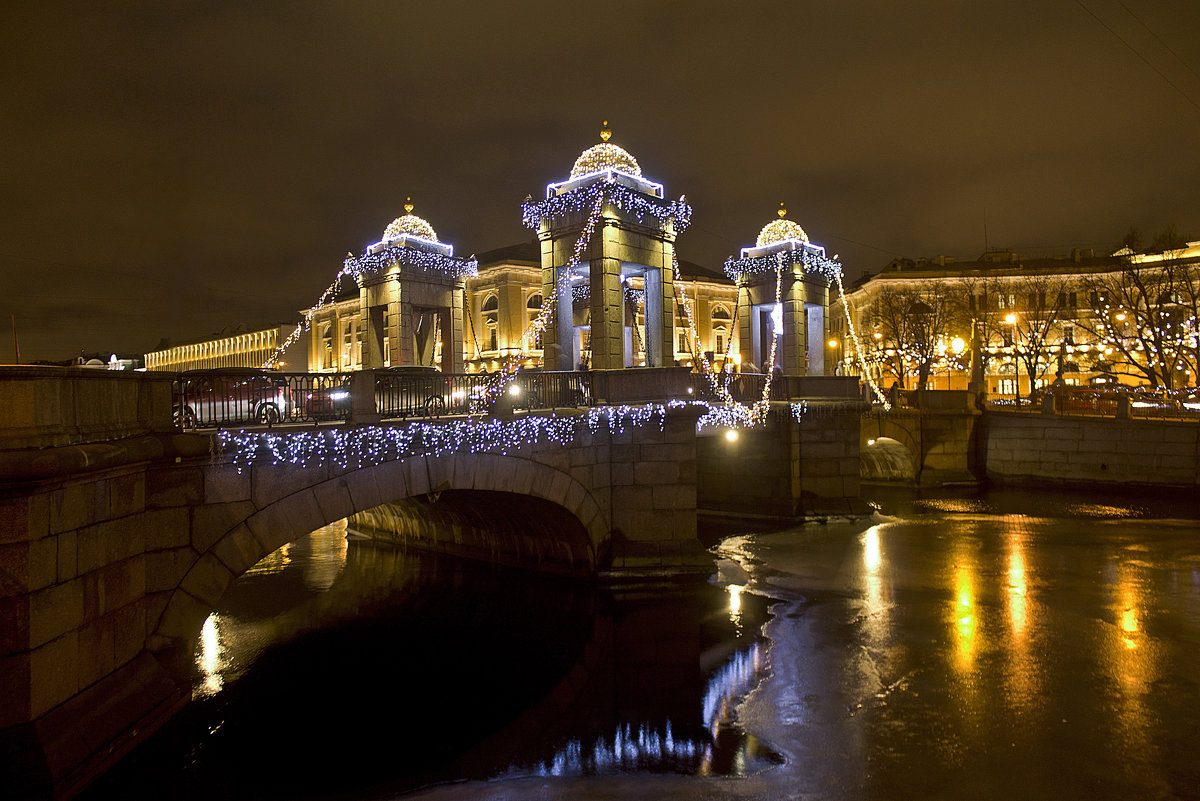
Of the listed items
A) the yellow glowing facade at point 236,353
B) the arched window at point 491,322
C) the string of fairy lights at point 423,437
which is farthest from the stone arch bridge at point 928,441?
the yellow glowing facade at point 236,353

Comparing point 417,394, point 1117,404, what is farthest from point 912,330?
point 417,394

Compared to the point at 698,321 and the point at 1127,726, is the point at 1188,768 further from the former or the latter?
the point at 698,321

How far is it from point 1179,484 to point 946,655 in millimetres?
26301

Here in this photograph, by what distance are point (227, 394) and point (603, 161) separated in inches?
404

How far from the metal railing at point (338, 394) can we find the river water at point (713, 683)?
4356mm

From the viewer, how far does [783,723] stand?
394 inches

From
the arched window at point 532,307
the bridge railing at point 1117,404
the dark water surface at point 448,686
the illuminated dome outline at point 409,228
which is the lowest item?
the dark water surface at point 448,686

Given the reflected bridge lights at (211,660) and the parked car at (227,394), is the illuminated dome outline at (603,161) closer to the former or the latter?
the parked car at (227,394)

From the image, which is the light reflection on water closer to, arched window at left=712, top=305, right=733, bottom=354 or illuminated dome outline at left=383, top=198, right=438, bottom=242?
illuminated dome outline at left=383, top=198, right=438, bottom=242

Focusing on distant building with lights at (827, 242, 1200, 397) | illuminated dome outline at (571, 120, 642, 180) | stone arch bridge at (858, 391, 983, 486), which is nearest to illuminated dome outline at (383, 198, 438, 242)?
illuminated dome outline at (571, 120, 642, 180)

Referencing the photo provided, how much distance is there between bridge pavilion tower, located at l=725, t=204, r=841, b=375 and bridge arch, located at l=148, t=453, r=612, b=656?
1365 centimetres

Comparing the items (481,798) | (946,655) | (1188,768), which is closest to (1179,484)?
(946,655)

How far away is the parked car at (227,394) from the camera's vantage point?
9961 millimetres

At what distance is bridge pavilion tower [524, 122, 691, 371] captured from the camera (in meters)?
16.6
